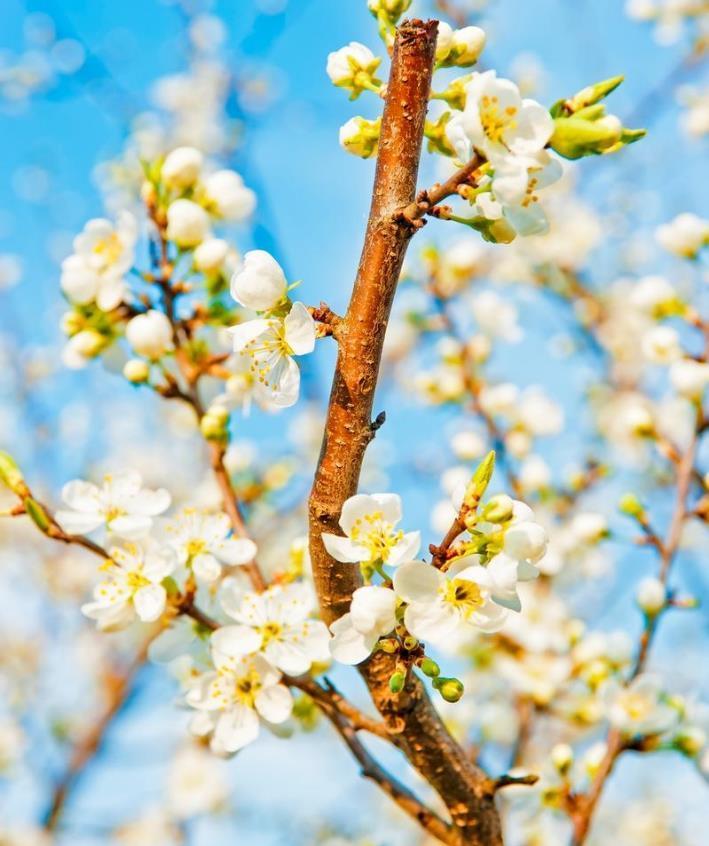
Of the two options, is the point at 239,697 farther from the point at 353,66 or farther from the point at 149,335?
the point at 353,66

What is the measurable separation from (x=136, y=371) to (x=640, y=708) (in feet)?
4.74

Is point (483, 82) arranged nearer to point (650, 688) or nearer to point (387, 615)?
point (387, 615)

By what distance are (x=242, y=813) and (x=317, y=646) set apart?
20.7ft

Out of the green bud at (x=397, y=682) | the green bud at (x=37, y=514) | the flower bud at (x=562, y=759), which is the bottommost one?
the green bud at (x=397, y=682)

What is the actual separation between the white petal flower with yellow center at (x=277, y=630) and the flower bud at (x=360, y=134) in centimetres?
78

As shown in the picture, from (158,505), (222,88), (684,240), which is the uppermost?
(222,88)

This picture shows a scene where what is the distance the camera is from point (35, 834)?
229 inches

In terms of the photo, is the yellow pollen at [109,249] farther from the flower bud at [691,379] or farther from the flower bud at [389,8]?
the flower bud at [691,379]

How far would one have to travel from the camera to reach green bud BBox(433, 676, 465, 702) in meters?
1.18

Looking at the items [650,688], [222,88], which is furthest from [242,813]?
[222,88]

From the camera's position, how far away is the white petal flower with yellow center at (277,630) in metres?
1.42

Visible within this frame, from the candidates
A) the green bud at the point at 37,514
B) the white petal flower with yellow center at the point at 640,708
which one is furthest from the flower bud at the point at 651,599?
the green bud at the point at 37,514

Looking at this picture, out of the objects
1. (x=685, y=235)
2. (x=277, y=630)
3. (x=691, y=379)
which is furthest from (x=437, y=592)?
(x=685, y=235)

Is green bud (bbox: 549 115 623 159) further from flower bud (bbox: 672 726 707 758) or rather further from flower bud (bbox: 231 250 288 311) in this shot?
flower bud (bbox: 672 726 707 758)
